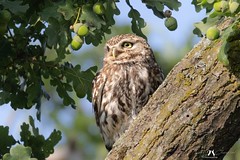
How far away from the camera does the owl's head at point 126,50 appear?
6746mm

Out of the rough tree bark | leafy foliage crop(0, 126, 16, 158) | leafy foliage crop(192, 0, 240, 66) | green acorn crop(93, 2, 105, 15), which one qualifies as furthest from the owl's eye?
leafy foliage crop(192, 0, 240, 66)

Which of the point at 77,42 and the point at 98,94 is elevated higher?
the point at 98,94

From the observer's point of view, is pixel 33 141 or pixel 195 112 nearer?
pixel 195 112

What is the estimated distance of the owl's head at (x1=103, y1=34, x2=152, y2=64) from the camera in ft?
22.1

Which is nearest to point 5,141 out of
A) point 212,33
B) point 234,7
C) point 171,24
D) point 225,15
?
point 171,24

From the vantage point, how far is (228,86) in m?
3.95

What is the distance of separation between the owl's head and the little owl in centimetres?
3

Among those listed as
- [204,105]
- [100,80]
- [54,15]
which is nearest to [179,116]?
[204,105]

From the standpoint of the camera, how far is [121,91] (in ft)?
19.9

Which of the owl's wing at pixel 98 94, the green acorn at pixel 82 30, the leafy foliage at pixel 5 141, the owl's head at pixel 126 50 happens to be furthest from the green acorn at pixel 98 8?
the owl's head at pixel 126 50

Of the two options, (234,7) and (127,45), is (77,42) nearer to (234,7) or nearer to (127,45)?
(234,7)

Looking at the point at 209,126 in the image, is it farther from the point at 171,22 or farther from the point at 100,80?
the point at 100,80

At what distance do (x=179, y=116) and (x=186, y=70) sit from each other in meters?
0.23

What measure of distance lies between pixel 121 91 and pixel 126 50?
940mm
